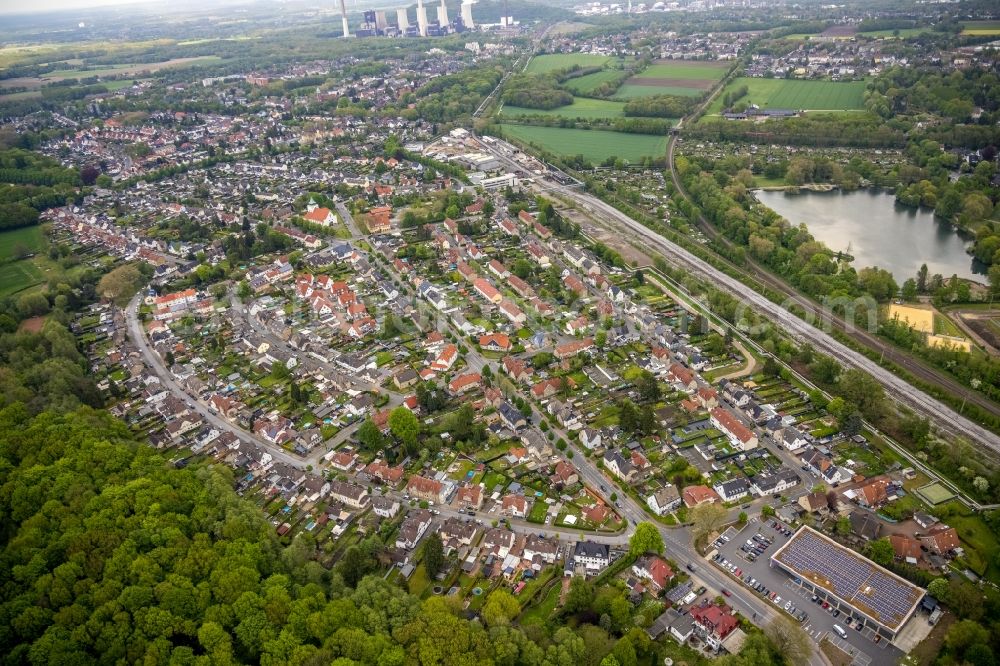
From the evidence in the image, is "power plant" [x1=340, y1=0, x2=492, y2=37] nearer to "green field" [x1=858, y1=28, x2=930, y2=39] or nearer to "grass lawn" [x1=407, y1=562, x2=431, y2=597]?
"green field" [x1=858, y1=28, x2=930, y2=39]

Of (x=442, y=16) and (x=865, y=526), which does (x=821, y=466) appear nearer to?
(x=865, y=526)

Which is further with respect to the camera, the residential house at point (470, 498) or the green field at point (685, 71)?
the green field at point (685, 71)

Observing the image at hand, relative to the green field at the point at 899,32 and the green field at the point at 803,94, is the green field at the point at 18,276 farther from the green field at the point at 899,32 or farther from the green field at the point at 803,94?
the green field at the point at 899,32

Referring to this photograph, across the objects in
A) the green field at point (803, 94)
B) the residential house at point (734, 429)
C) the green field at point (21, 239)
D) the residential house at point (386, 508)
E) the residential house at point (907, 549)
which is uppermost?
the green field at point (803, 94)

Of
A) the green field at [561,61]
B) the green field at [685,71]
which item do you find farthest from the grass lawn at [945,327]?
the green field at [561,61]

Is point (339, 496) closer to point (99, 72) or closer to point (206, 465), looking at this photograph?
point (206, 465)

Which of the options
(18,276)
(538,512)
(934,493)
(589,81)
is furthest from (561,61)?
(538,512)
